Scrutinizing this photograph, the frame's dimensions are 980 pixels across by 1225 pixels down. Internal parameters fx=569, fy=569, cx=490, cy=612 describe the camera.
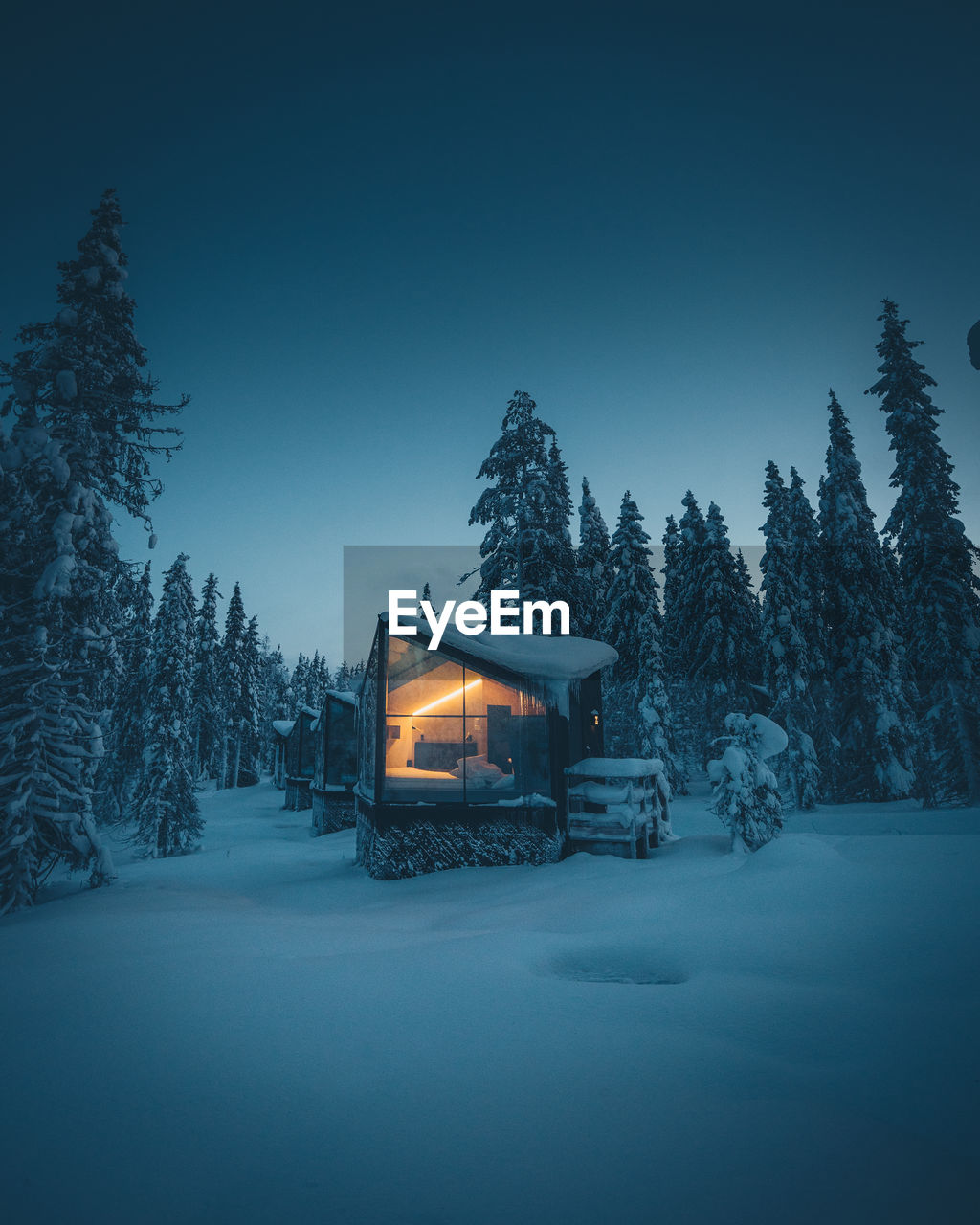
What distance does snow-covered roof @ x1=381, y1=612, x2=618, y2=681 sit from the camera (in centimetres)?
1214

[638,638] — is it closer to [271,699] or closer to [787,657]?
[787,657]

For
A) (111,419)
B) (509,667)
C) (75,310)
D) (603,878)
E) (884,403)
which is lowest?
(603,878)

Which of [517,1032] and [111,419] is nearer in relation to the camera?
[517,1032]

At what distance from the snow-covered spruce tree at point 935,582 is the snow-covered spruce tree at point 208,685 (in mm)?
39446

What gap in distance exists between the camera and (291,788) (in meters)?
34.8

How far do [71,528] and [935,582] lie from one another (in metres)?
23.0

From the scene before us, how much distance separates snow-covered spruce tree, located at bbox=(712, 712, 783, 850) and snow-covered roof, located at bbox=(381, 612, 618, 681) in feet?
11.2

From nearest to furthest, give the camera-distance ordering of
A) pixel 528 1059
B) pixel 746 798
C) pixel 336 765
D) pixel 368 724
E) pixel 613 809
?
pixel 528 1059 → pixel 746 798 → pixel 613 809 → pixel 368 724 → pixel 336 765

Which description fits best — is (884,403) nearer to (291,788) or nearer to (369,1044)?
(369,1044)

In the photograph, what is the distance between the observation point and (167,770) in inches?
824

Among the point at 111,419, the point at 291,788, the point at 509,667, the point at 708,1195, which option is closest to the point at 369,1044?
the point at 708,1195

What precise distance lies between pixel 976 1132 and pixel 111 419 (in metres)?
15.9

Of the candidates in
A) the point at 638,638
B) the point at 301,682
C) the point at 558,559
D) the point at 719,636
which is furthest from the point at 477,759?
the point at 301,682

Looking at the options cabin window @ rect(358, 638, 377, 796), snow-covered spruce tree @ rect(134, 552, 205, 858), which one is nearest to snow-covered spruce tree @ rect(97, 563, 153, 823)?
snow-covered spruce tree @ rect(134, 552, 205, 858)
